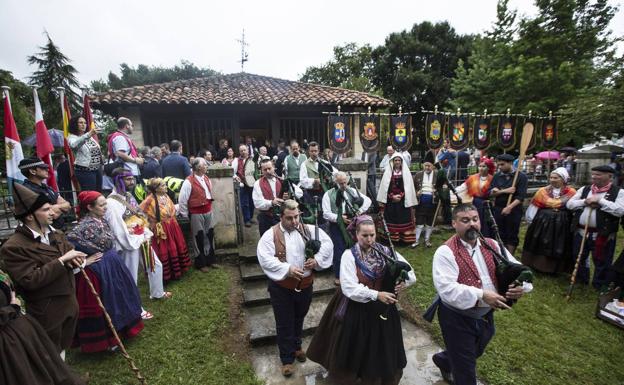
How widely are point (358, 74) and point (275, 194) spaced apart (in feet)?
76.3

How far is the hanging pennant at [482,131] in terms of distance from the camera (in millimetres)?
9188

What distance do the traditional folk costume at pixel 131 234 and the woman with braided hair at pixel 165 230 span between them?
268 millimetres

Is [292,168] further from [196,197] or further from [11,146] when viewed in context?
[11,146]

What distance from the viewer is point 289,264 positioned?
322cm

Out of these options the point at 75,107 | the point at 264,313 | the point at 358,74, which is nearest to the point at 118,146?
the point at 264,313

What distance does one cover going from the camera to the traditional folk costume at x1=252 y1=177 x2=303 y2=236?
5.06 metres

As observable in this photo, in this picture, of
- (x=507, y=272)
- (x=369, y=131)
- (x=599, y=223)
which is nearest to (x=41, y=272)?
(x=507, y=272)

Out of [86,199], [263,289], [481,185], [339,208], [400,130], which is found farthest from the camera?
[400,130]

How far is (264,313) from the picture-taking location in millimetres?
4551

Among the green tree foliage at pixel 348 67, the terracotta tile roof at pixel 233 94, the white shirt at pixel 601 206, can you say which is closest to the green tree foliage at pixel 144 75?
the green tree foliage at pixel 348 67

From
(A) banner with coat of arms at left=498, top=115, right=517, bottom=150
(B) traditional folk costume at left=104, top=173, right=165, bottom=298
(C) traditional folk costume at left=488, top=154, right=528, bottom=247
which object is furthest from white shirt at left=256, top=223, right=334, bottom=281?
(A) banner with coat of arms at left=498, top=115, right=517, bottom=150

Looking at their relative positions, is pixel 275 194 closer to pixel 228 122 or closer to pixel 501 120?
pixel 228 122

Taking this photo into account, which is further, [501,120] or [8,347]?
[501,120]

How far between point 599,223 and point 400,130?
187 inches
